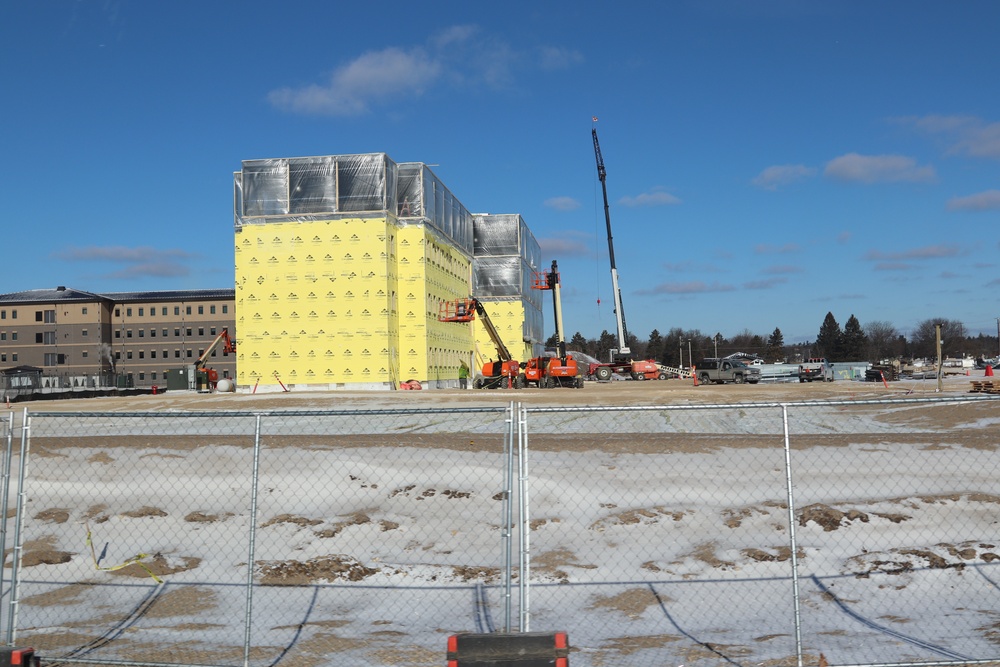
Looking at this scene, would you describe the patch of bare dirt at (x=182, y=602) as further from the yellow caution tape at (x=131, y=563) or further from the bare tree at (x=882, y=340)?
the bare tree at (x=882, y=340)

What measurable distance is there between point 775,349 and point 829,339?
32.7ft

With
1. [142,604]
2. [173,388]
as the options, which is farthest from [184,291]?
[142,604]

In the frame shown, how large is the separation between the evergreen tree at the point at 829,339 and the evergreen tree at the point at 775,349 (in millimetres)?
6569

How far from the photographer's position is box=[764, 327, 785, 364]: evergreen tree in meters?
158

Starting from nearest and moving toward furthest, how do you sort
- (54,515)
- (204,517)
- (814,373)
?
(204,517) → (54,515) → (814,373)

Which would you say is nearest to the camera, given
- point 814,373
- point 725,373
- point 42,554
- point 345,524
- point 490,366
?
point 42,554

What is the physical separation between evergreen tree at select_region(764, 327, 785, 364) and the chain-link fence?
5792 inches

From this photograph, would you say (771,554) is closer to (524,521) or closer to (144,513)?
(524,521)

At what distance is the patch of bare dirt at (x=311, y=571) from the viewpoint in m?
10.1

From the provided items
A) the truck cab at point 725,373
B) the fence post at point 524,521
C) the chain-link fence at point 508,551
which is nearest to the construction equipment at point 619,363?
the truck cab at point 725,373

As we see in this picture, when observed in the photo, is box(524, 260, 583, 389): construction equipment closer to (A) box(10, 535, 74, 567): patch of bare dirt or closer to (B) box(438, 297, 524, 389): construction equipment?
(B) box(438, 297, 524, 389): construction equipment

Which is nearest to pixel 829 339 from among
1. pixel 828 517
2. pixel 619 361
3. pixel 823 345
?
pixel 823 345

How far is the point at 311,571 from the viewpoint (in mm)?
10312

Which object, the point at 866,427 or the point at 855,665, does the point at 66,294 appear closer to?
the point at 866,427
